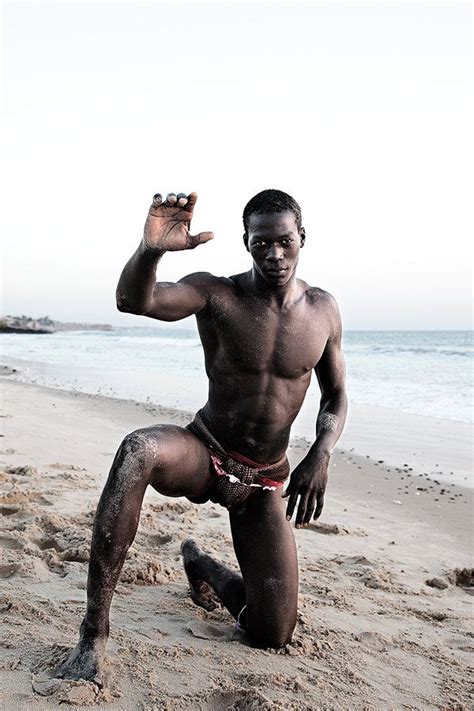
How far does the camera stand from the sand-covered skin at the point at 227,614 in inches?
104

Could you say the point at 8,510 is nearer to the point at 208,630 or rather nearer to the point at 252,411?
the point at 208,630

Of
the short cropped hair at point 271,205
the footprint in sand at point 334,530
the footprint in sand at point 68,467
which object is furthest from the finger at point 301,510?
the footprint in sand at point 68,467

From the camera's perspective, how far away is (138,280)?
267 centimetres

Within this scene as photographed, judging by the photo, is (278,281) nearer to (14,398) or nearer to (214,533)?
(214,533)

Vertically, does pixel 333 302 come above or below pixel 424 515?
above

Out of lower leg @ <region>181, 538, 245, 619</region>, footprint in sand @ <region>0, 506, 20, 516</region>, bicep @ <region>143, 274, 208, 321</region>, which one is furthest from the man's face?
footprint in sand @ <region>0, 506, 20, 516</region>

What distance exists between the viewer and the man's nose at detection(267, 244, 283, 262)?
319cm

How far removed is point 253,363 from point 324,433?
1.59ft

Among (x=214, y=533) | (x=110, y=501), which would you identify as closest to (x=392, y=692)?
(x=110, y=501)

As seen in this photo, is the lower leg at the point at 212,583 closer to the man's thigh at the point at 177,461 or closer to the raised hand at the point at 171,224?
the man's thigh at the point at 177,461

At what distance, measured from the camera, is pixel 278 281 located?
10.7ft

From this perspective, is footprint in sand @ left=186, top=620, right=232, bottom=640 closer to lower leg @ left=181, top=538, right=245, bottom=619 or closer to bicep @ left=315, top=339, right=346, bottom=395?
lower leg @ left=181, top=538, right=245, bottom=619

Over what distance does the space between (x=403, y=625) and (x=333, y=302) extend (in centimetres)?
169

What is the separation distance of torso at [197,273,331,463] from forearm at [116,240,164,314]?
618 millimetres
